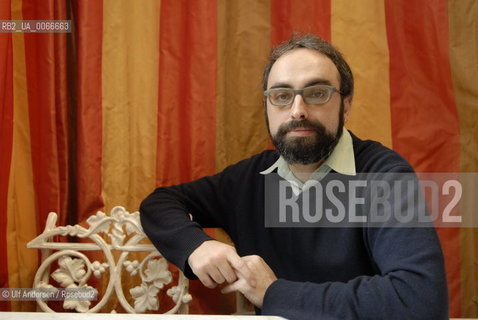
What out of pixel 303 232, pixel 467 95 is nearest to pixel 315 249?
pixel 303 232

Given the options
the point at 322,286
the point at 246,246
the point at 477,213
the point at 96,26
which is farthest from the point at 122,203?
the point at 477,213

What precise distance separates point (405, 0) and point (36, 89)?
A: 4.08ft

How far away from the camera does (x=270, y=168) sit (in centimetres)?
139

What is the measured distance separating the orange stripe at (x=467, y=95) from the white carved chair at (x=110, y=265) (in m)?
0.90

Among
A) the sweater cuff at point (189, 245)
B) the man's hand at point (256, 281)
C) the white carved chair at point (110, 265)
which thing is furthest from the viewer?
the white carved chair at point (110, 265)

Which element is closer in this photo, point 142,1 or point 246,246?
point 246,246

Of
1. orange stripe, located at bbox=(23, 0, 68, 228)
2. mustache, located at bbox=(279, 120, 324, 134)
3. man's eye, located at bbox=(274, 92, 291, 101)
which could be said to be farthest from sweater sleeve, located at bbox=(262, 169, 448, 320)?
orange stripe, located at bbox=(23, 0, 68, 228)

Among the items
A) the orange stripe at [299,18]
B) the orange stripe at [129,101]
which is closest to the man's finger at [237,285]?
the orange stripe at [129,101]

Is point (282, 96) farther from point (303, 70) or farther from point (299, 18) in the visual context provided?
point (299, 18)

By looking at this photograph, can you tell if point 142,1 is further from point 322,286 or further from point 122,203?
point 322,286

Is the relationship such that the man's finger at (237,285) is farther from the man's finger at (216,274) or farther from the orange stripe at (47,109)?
the orange stripe at (47,109)

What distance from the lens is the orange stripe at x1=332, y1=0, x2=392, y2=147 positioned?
5.08 ft

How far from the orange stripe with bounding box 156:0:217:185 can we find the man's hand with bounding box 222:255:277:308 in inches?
21.5

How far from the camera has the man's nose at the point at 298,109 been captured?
4.09 feet
